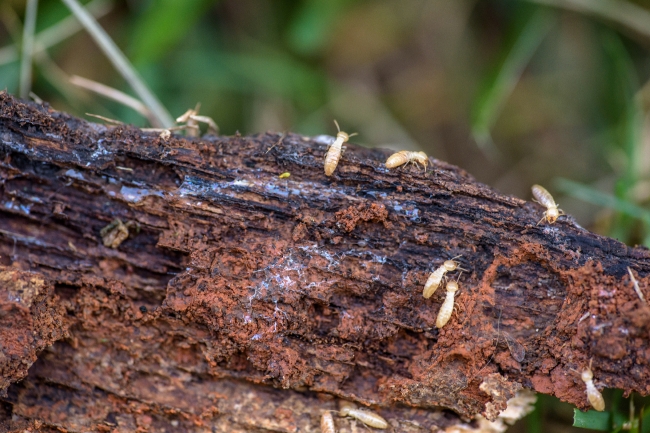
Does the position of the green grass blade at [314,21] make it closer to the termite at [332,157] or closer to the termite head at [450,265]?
the termite at [332,157]

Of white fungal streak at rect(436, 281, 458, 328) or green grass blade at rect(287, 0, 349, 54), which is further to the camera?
green grass blade at rect(287, 0, 349, 54)

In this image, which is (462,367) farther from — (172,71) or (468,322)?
(172,71)

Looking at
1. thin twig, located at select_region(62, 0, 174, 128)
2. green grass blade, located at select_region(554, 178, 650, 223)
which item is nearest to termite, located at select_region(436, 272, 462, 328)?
green grass blade, located at select_region(554, 178, 650, 223)

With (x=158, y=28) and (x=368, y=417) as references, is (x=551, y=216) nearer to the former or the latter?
(x=368, y=417)

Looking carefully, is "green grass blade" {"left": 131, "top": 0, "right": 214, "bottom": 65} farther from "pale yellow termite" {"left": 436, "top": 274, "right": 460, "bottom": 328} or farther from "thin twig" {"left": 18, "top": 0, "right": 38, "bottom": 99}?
"pale yellow termite" {"left": 436, "top": 274, "right": 460, "bottom": 328}

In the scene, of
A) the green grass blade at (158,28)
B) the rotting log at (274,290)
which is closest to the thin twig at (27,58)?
the green grass blade at (158,28)

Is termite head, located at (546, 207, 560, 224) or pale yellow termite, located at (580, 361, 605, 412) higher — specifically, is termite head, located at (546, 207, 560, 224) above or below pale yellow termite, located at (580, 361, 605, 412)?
above
